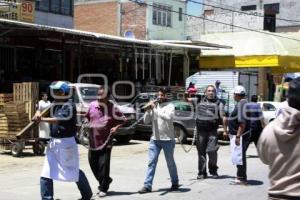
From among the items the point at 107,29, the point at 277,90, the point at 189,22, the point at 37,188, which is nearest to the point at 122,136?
the point at 37,188

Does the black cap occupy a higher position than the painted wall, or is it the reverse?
the painted wall

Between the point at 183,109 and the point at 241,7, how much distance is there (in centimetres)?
4734

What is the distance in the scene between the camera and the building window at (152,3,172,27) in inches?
1939

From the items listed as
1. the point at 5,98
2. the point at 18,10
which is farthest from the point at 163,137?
the point at 18,10

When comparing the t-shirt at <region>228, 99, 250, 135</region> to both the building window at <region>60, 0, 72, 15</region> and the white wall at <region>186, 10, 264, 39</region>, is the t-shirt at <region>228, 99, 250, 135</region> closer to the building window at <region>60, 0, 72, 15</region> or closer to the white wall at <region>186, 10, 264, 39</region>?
the building window at <region>60, 0, 72, 15</region>

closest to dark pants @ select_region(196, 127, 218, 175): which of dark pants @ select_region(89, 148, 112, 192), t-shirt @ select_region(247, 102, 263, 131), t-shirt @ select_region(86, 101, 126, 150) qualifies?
t-shirt @ select_region(247, 102, 263, 131)

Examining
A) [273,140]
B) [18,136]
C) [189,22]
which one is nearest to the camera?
[273,140]

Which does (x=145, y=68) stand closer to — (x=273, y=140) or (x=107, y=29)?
(x=107, y=29)

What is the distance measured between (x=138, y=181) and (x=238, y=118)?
227 cm

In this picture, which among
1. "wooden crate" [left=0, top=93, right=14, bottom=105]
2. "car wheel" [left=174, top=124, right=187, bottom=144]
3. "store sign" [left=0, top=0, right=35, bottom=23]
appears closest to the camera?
"wooden crate" [left=0, top=93, right=14, bottom=105]

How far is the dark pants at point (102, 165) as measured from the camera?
9.45 metres

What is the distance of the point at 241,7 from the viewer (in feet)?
215

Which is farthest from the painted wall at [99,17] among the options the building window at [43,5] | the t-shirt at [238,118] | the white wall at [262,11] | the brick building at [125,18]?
the t-shirt at [238,118]

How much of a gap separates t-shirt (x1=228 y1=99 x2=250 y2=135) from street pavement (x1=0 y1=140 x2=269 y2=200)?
3.32 ft
